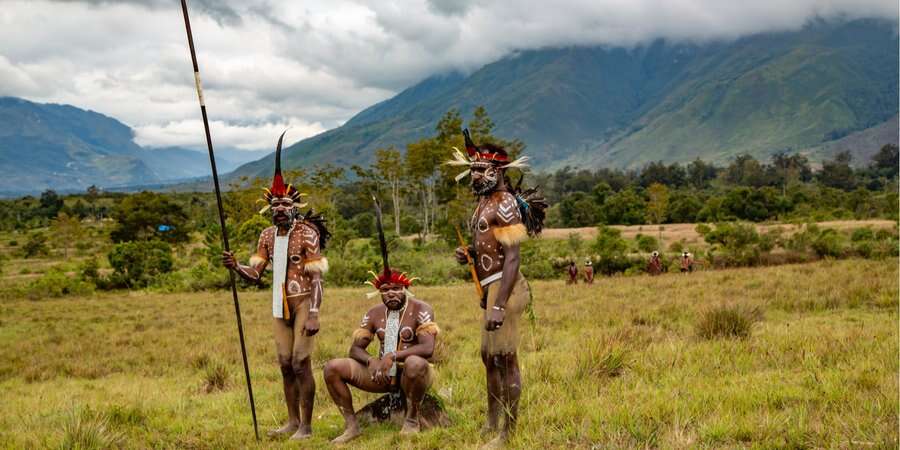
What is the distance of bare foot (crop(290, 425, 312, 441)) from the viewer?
6.37 m

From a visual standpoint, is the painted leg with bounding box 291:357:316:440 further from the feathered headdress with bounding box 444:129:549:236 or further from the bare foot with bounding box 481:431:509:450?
the feathered headdress with bounding box 444:129:549:236

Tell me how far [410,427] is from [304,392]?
115 cm

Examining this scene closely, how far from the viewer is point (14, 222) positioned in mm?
75312

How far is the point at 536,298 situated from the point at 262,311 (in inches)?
337

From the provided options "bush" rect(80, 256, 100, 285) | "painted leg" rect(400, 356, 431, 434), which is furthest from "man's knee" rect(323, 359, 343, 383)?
"bush" rect(80, 256, 100, 285)

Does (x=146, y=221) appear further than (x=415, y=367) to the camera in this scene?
Yes

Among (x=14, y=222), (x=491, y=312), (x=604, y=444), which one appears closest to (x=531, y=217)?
(x=491, y=312)

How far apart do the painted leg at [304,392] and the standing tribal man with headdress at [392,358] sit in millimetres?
265

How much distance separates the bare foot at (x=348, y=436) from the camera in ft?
20.2

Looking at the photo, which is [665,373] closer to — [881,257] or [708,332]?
[708,332]

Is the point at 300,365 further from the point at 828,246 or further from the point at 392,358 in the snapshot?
the point at 828,246

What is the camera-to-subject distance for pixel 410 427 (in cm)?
616

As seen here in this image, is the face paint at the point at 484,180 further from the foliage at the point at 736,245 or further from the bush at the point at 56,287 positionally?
the bush at the point at 56,287

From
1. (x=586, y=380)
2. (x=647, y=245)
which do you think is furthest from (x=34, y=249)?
(x=586, y=380)
